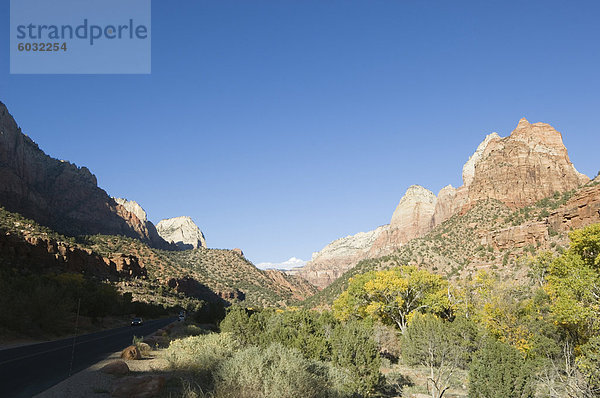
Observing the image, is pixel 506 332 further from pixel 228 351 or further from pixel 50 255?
pixel 50 255

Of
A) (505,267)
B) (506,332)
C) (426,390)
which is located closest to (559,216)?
(505,267)

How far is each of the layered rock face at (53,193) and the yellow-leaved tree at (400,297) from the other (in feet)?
246

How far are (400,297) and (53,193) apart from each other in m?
116

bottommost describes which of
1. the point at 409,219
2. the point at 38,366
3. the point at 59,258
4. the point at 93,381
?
the point at 38,366

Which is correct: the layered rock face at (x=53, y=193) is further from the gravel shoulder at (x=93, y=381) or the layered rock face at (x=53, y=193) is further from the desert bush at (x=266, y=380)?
the desert bush at (x=266, y=380)

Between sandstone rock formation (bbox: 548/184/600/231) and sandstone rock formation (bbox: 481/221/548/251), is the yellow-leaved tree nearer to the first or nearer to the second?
sandstone rock formation (bbox: 481/221/548/251)

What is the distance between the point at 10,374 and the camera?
40.2 feet

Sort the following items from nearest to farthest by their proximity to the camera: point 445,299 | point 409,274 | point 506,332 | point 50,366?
point 50,366
point 506,332
point 445,299
point 409,274

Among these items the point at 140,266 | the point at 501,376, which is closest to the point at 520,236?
the point at 501,376

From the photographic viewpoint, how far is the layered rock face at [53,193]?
7962 centimetres

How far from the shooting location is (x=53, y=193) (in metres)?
110

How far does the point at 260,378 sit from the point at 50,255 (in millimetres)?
61818

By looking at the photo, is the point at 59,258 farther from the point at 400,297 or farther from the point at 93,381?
the point at 93,381

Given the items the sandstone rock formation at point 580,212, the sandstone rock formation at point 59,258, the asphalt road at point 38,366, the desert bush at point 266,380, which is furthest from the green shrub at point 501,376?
the sandstone rock formation at point 59,258
